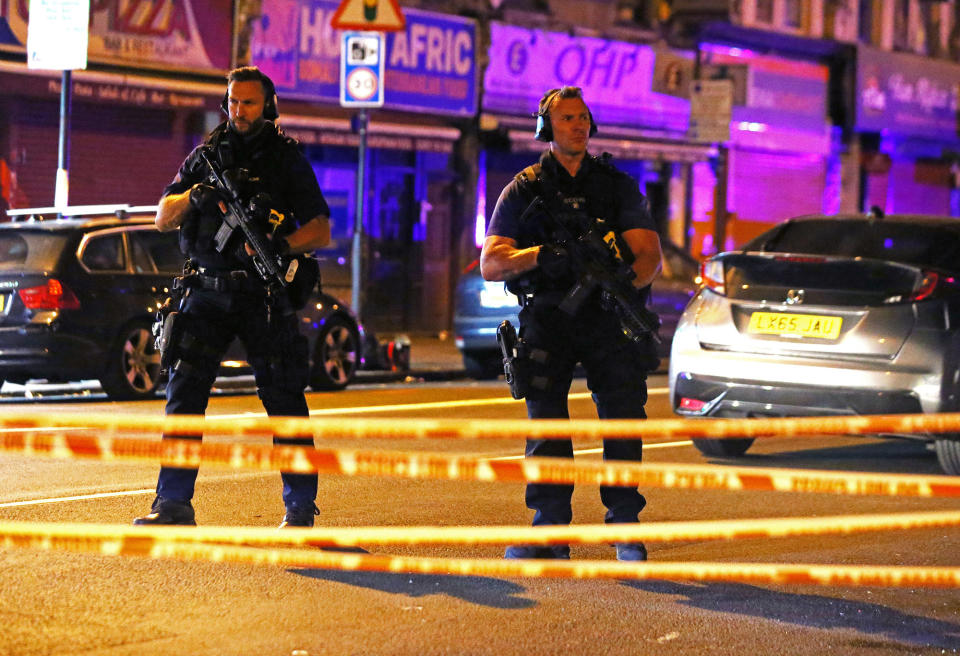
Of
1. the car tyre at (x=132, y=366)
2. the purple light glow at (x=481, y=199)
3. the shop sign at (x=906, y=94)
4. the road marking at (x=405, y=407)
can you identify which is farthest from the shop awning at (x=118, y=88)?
the shop sign at (x=906, y=94)

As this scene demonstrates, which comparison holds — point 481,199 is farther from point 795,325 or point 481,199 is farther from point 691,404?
point 795,325

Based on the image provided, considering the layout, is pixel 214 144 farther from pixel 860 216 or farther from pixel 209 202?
pixel 860 216

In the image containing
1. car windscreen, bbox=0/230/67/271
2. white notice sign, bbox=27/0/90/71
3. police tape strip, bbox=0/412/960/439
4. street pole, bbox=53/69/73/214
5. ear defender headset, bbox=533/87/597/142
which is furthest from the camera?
street pole, bbox=53/69/73/214

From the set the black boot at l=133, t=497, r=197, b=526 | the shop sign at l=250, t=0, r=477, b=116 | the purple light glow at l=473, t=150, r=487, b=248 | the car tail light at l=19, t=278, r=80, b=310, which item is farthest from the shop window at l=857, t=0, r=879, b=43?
the black boot at l=133, t=497, r=197, b=526

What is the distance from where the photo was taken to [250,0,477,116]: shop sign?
2141cm

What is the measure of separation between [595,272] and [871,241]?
386cm

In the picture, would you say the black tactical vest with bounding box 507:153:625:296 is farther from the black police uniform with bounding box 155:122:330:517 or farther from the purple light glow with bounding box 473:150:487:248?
the purple light glow with bounding box 473:150:487:248

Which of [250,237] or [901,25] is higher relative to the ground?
[901,25]

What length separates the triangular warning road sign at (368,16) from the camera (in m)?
16.4

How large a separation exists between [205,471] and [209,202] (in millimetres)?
2786

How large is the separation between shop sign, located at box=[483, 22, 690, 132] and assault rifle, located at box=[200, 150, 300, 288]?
18.0 meters

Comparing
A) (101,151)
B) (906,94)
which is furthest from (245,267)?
(906,94)

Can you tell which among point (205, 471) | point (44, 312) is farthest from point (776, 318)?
point (44, 312)

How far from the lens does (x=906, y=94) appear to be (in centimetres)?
3353
